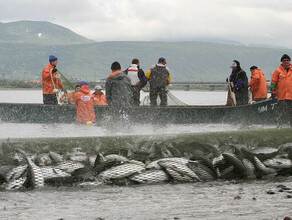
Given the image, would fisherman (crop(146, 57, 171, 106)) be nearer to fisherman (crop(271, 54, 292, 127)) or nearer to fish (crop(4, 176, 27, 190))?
fisherman (crop(271, 54, 292, 127))

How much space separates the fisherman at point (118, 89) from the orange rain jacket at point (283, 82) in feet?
13.6

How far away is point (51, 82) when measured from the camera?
1666 cm

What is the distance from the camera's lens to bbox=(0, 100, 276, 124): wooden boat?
51.6ft

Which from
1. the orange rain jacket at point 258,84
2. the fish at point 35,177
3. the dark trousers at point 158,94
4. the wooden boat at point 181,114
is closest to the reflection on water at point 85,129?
the wooden boat at point 181,114

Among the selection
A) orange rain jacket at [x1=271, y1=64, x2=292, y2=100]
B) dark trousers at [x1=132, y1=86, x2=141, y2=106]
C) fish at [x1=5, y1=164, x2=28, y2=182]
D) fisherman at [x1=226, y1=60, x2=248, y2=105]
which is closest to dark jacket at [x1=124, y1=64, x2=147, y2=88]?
dark trousers at [x1=132, y1=86, x2=141, y2=106]

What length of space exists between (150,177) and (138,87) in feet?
31.4

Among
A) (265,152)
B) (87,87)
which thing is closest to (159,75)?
(87,87)

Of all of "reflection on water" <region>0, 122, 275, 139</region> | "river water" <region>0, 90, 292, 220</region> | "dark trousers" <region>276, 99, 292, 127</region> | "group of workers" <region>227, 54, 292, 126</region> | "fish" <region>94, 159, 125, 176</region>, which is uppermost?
"group of workers" <region>227, 54, 292, 126</region>

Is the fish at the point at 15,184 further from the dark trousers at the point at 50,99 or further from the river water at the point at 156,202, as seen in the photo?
the dark trousers at the point at 50,99

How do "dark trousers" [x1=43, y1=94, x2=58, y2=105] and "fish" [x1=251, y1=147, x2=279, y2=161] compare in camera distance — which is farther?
"dark trousers" [x1=43, y1=94, x2=58, y2=105]

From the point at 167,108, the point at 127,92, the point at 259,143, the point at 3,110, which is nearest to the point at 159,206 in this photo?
the point at 259,143

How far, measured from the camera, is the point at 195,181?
316 inches

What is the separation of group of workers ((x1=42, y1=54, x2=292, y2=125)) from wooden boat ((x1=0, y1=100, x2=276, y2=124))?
1.43 feet

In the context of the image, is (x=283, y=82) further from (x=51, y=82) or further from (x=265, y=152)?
(x=51, y=82)
